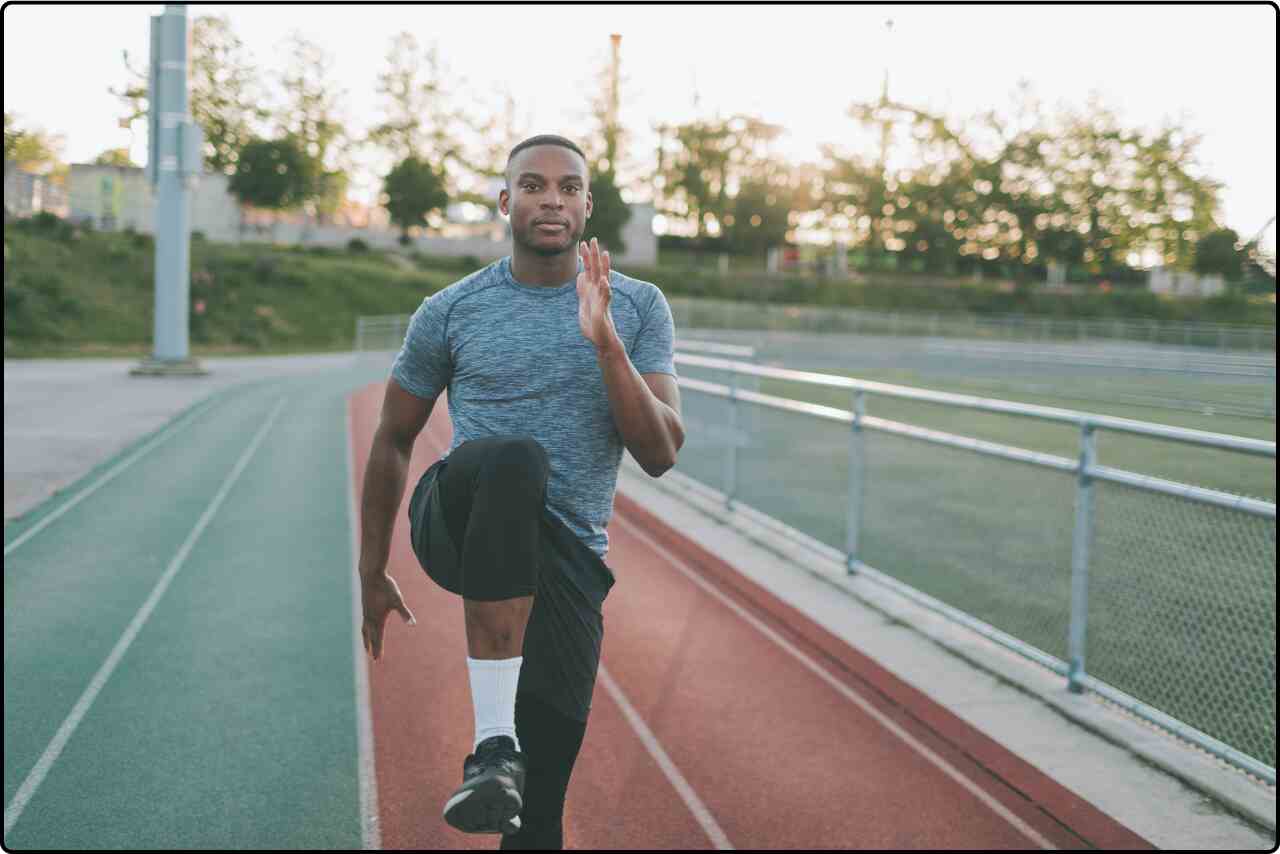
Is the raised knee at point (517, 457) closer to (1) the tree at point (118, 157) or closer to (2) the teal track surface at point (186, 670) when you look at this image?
(1) the tree at point (118, 157)

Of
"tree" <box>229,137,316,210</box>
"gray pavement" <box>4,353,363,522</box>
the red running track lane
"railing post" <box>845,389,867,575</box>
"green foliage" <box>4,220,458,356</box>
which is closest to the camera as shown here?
"tree" <box>229,137,316,210</box>

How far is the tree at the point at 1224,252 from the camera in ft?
9.44

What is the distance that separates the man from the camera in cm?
98

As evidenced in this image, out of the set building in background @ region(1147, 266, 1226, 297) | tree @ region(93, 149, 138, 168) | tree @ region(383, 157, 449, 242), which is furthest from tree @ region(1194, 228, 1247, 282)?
tree @ region(93, 149, 138, 168)

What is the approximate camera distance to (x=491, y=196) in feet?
3.76

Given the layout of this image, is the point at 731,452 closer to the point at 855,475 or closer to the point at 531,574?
the point at 855,475

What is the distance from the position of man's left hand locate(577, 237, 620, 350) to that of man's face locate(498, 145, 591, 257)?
20 mm

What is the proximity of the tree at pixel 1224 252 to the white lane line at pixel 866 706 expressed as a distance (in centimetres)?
428

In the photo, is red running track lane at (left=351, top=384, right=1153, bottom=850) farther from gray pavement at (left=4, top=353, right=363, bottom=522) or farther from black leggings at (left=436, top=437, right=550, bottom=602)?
gray pavement at (left=4, top=353, right=363, bottom=522)

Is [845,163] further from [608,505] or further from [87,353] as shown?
[608,505]

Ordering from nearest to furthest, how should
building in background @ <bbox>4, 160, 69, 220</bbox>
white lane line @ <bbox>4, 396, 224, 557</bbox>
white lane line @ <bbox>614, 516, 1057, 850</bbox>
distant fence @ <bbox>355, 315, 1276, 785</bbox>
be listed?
1. building in background @ <bbox>4, 160, 69, 220</bbox>
2. white lane line @ <bbox>614, 516, 1057, 850</bbox>
3. distant fence @ <bbox>355, 315, 1276, 785</bbox>
4. white lane line @ <bbox>4, 396, 224, 557</bbox>

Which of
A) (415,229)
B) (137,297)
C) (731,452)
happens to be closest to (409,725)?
(731,452)

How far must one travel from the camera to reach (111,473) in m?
21.4

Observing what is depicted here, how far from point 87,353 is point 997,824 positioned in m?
49.5
